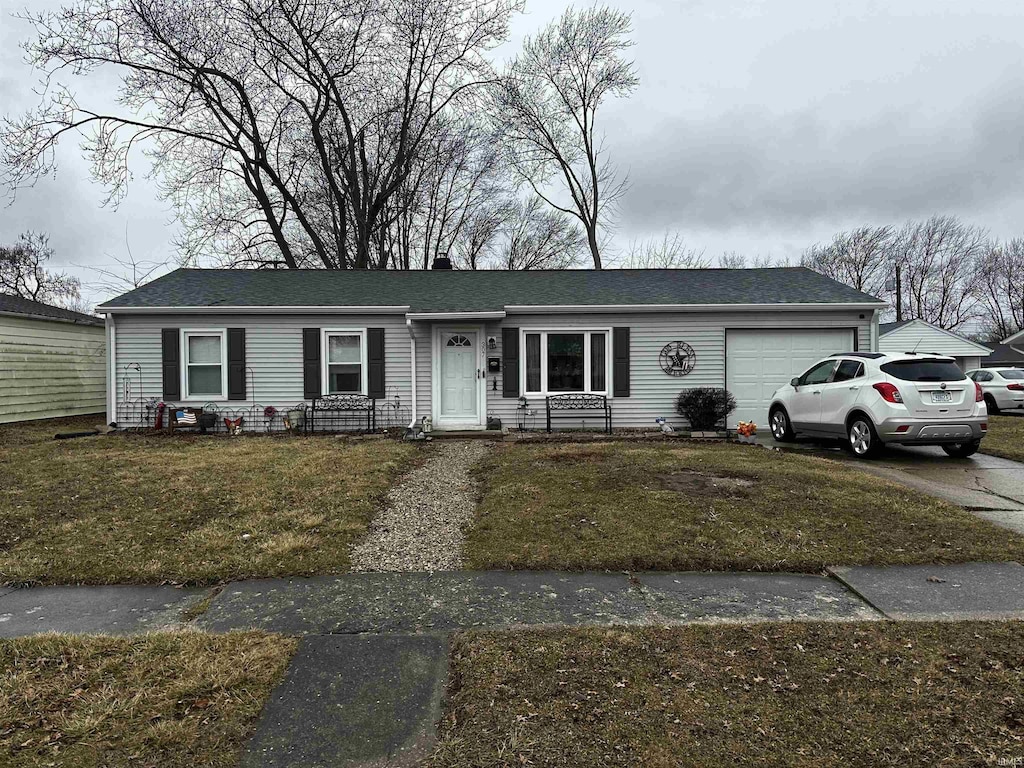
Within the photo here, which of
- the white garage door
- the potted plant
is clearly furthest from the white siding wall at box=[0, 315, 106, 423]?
the white garage door

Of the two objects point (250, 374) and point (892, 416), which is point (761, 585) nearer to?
point (892, 416)

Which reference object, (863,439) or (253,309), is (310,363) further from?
(863,439)

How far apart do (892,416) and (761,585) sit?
544 centimetres

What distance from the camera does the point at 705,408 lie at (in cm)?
1093

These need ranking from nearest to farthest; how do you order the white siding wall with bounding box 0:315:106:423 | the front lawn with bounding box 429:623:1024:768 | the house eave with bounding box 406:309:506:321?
the front lawn with bounding box 429:623:1024:768
the house eave with bounding box 406:309:506:321
the white siding wall with bounding box 0:315:106:423

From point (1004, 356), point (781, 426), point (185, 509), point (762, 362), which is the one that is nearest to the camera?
point (185, 509)

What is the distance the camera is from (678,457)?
25.8 feet

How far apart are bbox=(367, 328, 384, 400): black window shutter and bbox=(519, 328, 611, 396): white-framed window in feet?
9.58

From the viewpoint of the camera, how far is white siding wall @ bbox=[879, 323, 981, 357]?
25016mm

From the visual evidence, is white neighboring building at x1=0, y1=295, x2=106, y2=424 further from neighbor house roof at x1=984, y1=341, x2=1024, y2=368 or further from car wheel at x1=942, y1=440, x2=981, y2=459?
neighbor house roof at x1=984, y1=341, x2=1024, y2=368

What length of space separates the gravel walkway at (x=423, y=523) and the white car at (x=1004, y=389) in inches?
666

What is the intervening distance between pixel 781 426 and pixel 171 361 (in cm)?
1220

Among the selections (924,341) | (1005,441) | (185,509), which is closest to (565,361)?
(185,509)

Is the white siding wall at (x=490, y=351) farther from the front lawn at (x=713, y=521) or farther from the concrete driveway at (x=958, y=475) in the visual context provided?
the front lawn at (x=713, y=521)
